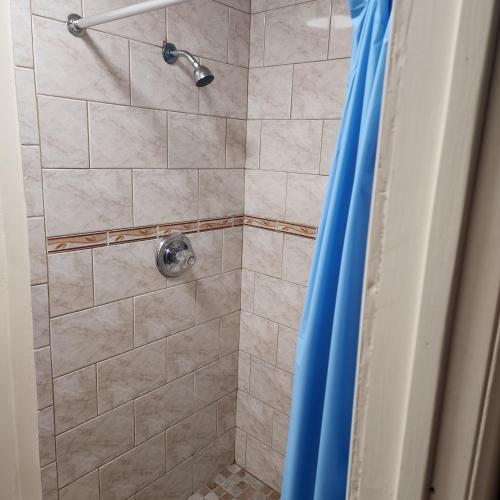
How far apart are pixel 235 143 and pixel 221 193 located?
0.74 ft

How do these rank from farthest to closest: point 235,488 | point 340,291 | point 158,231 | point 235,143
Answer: point 235,488 < point 235,143 < point 158,231 < point 340,291

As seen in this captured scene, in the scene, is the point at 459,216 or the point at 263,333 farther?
the point at 263,333

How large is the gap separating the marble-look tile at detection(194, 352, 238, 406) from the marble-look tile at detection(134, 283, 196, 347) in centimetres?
28

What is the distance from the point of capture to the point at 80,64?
1267 millimetres

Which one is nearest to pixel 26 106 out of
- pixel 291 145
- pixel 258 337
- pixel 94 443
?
pixel 291 145

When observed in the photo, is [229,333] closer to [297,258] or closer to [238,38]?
[297,258]

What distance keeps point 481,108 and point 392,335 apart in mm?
201

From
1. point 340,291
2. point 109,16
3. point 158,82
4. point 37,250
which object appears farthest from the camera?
point 158,82

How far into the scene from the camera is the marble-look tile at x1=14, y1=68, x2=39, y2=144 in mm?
1149

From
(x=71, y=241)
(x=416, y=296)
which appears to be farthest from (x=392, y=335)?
(x=71, y=241)

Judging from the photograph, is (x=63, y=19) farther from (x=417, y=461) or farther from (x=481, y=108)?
(x=417, y=461)

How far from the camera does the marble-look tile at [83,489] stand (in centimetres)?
148

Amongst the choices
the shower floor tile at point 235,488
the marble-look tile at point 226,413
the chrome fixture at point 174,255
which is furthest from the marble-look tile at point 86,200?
the shower floor tile at point 235,488

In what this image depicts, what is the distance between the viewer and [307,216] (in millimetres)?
1700
